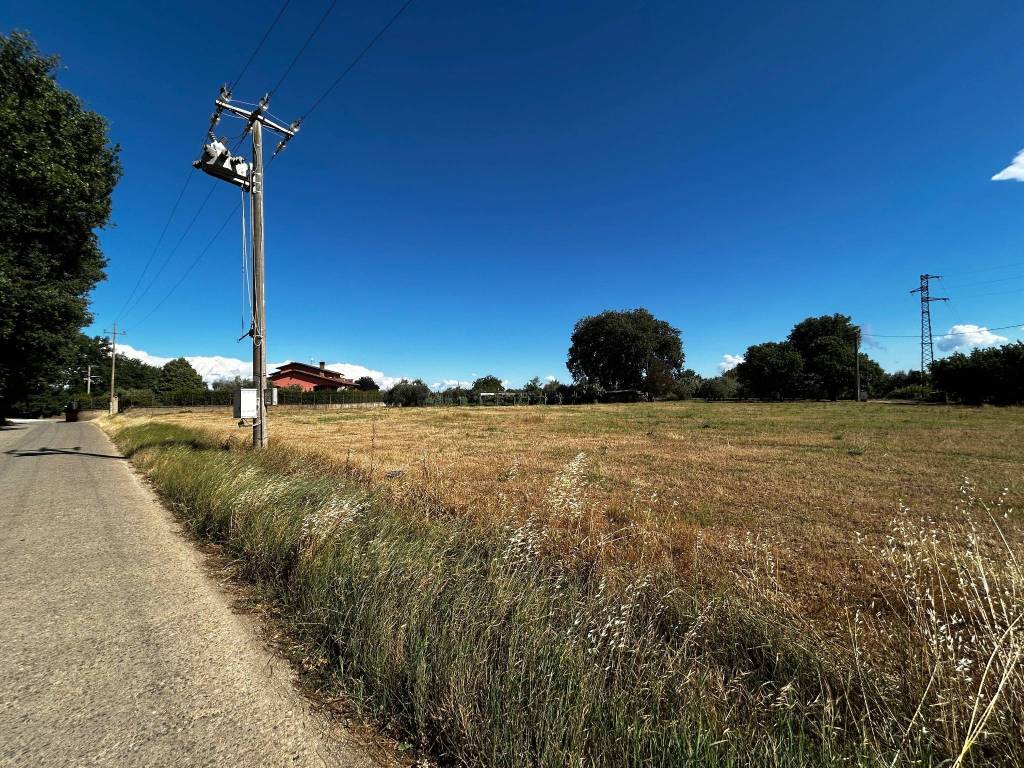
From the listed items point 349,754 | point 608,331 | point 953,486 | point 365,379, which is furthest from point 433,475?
point 365,379

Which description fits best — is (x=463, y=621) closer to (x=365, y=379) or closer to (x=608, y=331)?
(x=608, y=331)

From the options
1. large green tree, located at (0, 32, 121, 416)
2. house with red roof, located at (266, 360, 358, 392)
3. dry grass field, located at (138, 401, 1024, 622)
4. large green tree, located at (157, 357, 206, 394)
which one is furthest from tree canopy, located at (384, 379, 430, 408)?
large green tree, located at (157, 357, 206, 394)

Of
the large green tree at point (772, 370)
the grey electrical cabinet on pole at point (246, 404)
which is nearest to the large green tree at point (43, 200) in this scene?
the grey electrical cabinet on pole at point (246, 404)

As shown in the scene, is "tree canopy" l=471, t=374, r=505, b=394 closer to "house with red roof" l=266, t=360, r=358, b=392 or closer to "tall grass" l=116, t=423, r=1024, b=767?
"house with red roof" l=266, t=360, r=358, b=392

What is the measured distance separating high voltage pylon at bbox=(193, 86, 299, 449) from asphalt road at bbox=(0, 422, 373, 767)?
487 centimetres

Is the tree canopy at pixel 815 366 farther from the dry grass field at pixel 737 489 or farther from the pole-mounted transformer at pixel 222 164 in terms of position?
the pole-mounted transformer at pixel 222 164

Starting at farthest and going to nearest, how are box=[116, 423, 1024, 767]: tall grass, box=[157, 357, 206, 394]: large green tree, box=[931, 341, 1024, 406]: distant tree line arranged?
box=[157, 357, 206, 394]: large green tree
box=[931, 341, 1024, 406]: distant tree line
box=[116, 423, 1024, 767]: tall grass

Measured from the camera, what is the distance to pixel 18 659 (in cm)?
257

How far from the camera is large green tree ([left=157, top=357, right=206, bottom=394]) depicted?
298 ft

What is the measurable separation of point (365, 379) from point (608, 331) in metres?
46.0

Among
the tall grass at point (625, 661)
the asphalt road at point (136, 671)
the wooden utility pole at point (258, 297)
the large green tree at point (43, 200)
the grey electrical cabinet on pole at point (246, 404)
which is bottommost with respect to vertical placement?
the asphalt road at point (136, 671)

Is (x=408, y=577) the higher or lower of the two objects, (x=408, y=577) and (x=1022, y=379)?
the lower

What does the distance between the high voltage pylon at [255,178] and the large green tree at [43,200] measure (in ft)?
44.8

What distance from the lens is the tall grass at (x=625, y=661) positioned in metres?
1.60
